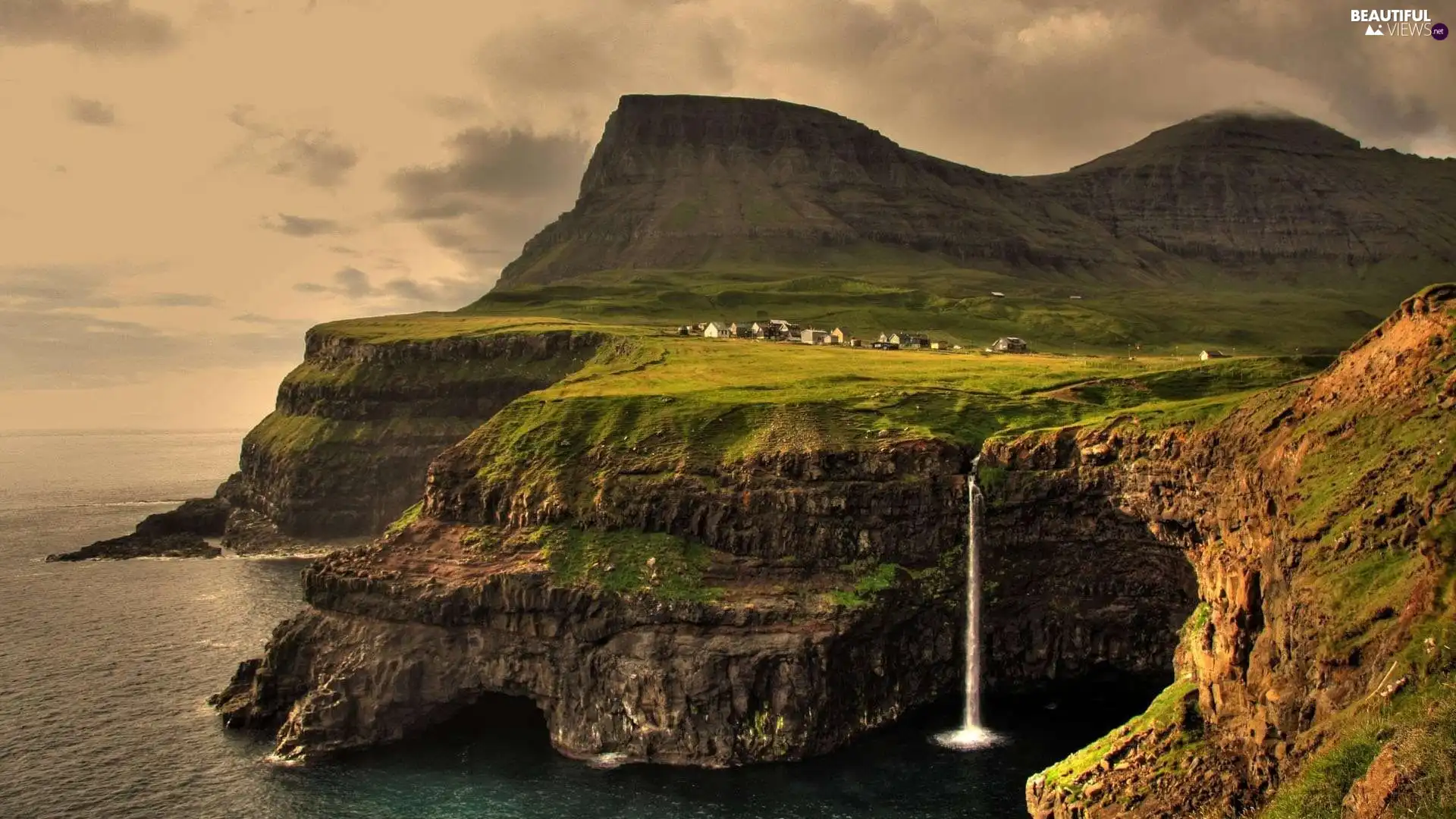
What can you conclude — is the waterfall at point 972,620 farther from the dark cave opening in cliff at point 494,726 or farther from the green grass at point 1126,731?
the dark cave opening in cliff at point 494,726

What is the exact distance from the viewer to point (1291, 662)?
1817 inches

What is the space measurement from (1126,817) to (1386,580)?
17.9 meters

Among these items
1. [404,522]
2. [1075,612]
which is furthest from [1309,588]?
[404,522]

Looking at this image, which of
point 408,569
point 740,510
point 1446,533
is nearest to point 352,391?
point 408,569

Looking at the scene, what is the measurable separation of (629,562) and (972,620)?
31.3m

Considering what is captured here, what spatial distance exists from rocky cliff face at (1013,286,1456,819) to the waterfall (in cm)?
2153

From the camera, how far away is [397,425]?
190 meters

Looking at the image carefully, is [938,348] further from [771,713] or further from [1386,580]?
[1386,580]

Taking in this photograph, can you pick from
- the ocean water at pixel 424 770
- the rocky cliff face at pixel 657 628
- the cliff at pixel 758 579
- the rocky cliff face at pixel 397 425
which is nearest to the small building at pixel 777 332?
the rocky cliff face at pixel 397 425

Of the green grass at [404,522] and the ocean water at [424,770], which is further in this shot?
the green grass at [404,522]

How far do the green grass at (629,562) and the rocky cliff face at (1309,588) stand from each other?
114 ft

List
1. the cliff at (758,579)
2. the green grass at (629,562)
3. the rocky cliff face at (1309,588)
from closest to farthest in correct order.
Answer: the rocky cliff face at (1309,588) < the cliff at (758,579) < the green grass at (629,562)

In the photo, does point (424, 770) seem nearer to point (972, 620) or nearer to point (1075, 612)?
point (972, 620)

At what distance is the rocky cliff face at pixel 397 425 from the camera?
185250mm
